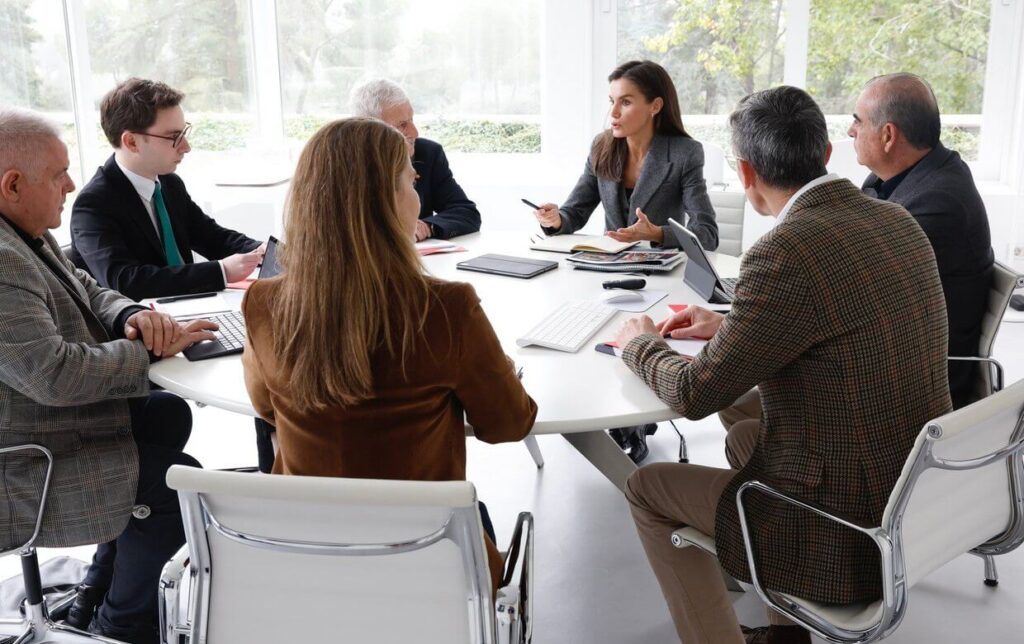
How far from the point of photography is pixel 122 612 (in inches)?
94.7

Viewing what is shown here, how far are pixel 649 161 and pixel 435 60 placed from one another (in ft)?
9.70

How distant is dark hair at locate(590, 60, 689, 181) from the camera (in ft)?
12.3

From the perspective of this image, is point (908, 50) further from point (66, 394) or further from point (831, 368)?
point (66, 394)

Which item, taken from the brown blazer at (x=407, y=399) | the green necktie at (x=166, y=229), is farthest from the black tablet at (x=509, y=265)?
the brown blazer at (x=407, y=399)

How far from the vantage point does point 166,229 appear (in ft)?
10.4

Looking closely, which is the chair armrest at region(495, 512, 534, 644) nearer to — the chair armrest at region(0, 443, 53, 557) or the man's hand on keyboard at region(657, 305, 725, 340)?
the man's hand on keyboard at region(657, 305, 725, 340)

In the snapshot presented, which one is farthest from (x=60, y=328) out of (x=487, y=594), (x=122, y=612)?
(x=487, y=594)

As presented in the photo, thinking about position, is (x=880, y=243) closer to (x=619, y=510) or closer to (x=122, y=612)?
(x=619, y=510)

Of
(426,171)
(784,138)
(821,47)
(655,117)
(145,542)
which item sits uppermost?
(821,47)

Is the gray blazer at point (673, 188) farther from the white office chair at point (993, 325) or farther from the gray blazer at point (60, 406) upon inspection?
the gray blazer at point (60, 406)

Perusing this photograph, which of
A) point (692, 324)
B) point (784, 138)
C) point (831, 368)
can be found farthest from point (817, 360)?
point (692, 324)

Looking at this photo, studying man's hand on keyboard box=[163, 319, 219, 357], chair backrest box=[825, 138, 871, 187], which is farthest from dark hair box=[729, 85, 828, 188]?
chair backrest box=[825, 138, 871, 187]

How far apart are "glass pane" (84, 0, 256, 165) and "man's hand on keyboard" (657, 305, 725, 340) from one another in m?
4.11

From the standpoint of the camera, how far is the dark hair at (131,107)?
3016mm
